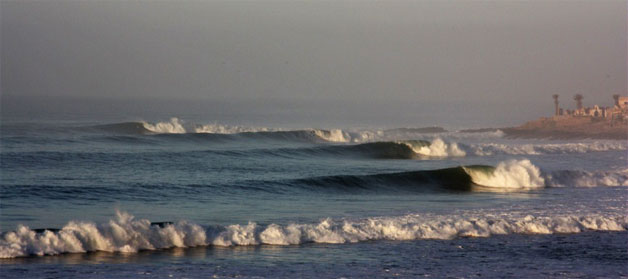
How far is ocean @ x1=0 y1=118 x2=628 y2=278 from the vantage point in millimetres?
12664

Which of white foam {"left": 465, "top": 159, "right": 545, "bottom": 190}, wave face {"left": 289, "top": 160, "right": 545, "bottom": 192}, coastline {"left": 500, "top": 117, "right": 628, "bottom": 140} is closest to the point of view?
wave face {"left": 289, "top": 160, "right": 545, "bottom": 192}

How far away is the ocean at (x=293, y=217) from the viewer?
1266 cm

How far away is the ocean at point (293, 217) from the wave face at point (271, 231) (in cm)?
3

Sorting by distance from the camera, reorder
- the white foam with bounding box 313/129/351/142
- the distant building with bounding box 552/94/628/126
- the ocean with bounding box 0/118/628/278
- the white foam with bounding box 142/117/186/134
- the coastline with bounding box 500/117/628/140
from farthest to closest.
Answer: the distant building with bounding box 552/94/628/126 → the coastline with bounding box 500/117/628/140 → the white foam with bounding box 313/129/351/142 → the white foam with bounding box 142/117/186/134 → the ocean with bounding box 0/118/628/278

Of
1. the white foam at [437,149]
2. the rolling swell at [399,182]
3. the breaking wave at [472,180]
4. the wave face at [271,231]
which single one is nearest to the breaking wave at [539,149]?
the white foam at [437,149]

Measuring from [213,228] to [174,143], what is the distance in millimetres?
24679

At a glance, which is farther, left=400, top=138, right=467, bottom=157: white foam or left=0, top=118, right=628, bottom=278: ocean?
left=400, top=138, right=467, bottom=157: white foam

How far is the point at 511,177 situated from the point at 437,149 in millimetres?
13540

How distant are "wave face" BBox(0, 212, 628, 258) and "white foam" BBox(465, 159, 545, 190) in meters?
7.74

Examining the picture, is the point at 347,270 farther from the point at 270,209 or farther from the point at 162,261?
the point at 270,209

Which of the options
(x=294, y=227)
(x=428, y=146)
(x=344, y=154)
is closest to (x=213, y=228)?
(x=294, y=227)

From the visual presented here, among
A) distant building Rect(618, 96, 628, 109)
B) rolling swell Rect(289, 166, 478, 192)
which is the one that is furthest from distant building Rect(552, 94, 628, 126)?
rolling swell Rect(289, 166, 478, 192)

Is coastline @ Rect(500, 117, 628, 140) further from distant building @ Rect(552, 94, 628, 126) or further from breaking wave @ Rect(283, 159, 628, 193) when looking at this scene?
breaking wave @ Rect(283, 159, 628, 193)

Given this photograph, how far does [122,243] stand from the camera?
13.8 metres
